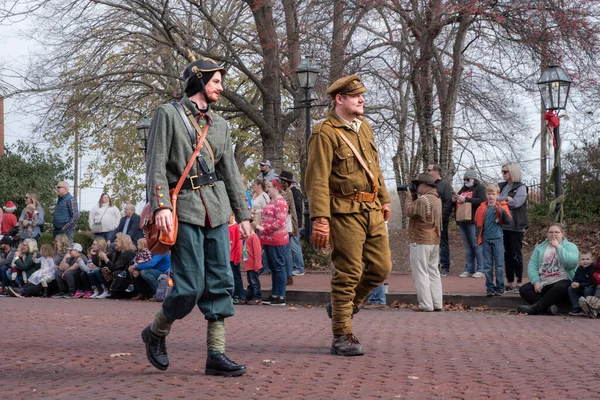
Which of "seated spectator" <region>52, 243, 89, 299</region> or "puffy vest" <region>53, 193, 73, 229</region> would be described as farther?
"puffy vest" <region>53, 193, 73, 229</region>

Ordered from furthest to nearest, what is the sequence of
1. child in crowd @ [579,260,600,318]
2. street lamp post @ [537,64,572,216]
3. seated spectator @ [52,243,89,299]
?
seated spectator @ [52,243,89,299] → street lamp post @ [537,64,572,216] → child in crowd @ [579,260,600,318]

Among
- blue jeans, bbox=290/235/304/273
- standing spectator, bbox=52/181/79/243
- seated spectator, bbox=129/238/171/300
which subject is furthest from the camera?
standing spectator, bbox=52/181/79/243

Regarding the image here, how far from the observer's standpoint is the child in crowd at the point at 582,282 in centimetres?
1074

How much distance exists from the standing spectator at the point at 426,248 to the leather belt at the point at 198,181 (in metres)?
6.17

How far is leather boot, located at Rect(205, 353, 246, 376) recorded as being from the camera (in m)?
5.64

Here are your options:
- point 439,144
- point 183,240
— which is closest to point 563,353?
point 183,240

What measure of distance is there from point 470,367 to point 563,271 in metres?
5.38

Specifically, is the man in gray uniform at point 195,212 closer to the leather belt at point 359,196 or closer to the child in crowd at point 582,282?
the leather belt at point 359,196

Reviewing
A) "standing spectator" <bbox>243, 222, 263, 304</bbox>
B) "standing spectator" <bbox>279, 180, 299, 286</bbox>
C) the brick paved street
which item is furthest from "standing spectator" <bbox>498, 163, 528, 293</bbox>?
"standing spectator" <bbox>243, 222, 263, 304</bbox>

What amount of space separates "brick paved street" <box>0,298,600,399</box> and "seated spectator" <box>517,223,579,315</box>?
524mm

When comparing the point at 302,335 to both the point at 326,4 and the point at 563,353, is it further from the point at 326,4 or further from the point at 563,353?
the point at 326,4

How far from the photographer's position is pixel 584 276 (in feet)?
35.4

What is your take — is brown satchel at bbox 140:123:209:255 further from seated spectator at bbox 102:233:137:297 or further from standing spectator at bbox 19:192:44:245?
standing spectator at bbox 19:192:44:245

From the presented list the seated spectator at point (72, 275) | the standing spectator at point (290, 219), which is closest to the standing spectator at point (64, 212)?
the seated spectator at point (72, 275)
